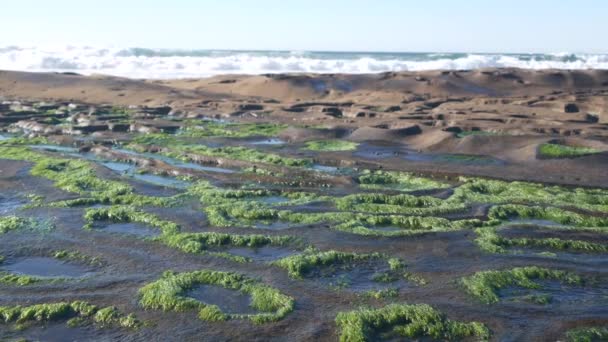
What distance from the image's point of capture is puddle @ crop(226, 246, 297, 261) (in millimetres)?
8961

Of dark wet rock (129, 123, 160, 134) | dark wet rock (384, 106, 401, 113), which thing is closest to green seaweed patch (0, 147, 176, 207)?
dark wet rock (129, 123, 160, 134)

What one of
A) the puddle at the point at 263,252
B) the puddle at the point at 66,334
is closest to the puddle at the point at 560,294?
the puddle at the point at 263,252

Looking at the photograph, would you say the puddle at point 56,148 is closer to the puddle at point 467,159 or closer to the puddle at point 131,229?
the puddle at point 131,229

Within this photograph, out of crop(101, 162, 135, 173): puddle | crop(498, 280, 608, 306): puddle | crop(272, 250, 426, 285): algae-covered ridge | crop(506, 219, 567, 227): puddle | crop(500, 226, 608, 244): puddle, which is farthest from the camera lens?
crop(101, 162, 135, 173): puddle

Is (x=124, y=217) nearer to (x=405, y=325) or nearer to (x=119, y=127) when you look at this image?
(x=405, y=325)

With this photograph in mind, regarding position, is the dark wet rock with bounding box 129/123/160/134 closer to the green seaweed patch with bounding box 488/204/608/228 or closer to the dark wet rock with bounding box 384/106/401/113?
the dark wet rock with bounding box 384/106/401/113

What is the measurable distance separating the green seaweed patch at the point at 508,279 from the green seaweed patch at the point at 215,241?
2.86 m

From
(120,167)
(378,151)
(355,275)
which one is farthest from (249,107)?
(355,275)

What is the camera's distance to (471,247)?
9406mm

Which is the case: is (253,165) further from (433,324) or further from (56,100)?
(56,100)

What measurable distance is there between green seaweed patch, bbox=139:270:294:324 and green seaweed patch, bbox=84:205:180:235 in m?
2.41

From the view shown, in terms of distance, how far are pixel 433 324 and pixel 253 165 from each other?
9.24 metres

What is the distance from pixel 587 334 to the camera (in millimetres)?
6594

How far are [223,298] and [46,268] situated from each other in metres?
2.78
